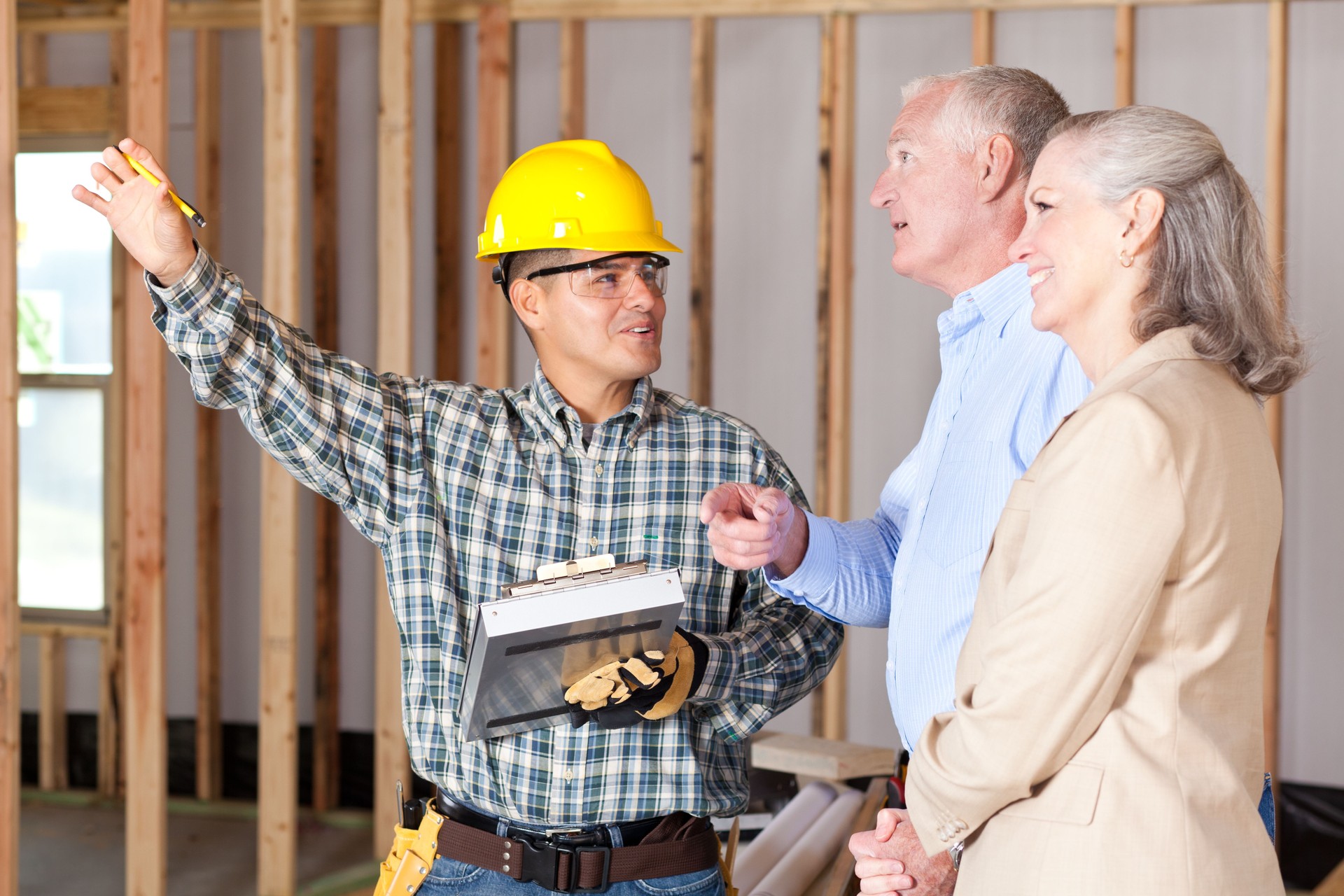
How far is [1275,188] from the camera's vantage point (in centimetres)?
377

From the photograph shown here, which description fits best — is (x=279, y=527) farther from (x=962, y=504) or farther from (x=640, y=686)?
(x=962, y=504)

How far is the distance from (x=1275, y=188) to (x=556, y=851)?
3.19 meters

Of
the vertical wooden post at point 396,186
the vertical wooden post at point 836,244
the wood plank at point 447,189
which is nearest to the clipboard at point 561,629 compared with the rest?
the vertical wooden post at point 396,186

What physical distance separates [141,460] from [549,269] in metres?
1.75

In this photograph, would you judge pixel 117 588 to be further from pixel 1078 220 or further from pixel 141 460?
pixel 1078 220

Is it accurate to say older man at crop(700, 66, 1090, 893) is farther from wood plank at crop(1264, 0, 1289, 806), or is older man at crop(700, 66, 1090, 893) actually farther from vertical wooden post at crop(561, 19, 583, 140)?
vertical wooden post at crop(561, 19, 583, 140)

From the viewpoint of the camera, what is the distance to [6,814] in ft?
8.79

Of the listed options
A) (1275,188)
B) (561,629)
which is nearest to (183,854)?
(561,629)

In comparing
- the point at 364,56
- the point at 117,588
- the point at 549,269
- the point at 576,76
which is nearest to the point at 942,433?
the point at 549,269

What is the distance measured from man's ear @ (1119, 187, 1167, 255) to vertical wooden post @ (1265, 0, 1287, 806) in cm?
288

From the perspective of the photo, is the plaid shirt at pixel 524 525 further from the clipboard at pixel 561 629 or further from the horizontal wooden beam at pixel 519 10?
the horizontal wooden beam at pixel 519 10

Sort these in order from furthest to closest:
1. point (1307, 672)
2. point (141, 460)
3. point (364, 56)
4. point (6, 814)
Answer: point (364, 56) < point (1307, 672) < point (141, 460) < point (6, 814)

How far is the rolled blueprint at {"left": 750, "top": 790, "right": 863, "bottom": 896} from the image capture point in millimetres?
2459

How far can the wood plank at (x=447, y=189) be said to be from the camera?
174 inches
